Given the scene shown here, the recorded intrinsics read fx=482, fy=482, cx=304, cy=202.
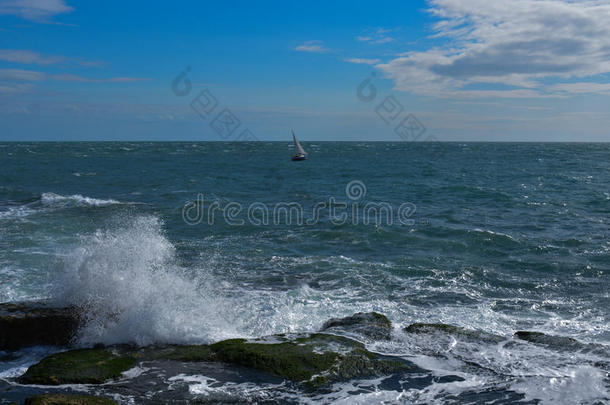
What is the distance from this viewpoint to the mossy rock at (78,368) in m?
7.04

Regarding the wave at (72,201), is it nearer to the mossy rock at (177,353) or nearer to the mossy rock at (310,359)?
the mossy rock at (177,353)

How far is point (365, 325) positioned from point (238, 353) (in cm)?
263

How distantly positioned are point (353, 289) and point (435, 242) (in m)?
6.20

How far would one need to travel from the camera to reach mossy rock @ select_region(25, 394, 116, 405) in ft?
19.9

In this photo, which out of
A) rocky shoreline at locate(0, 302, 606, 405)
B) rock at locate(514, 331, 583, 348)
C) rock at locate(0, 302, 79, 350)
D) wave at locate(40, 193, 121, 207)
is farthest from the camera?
wave at locate(40, 193, 121, 207)

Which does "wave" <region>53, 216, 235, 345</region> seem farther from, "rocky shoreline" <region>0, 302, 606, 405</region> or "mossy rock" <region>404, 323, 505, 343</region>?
"mossy rock" <region>404, 323, 505, 343</region>

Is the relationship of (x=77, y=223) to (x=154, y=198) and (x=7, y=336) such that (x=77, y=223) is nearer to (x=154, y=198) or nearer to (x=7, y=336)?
(x=154, y=198)

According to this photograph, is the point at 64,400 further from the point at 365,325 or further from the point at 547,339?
the point at 547,339

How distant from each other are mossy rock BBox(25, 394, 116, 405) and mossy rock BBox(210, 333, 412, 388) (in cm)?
199

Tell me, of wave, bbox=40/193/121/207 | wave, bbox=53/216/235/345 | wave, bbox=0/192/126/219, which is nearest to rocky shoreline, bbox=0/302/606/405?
wave, bbox=53/216/235/345

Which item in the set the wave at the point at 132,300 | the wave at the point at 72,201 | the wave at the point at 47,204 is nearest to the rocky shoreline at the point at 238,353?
the wave at the point at 132,300

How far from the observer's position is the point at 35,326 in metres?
8.53

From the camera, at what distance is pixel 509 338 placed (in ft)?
29.0

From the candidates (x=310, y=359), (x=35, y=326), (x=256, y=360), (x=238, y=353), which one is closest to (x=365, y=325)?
(x=310, y=359)
